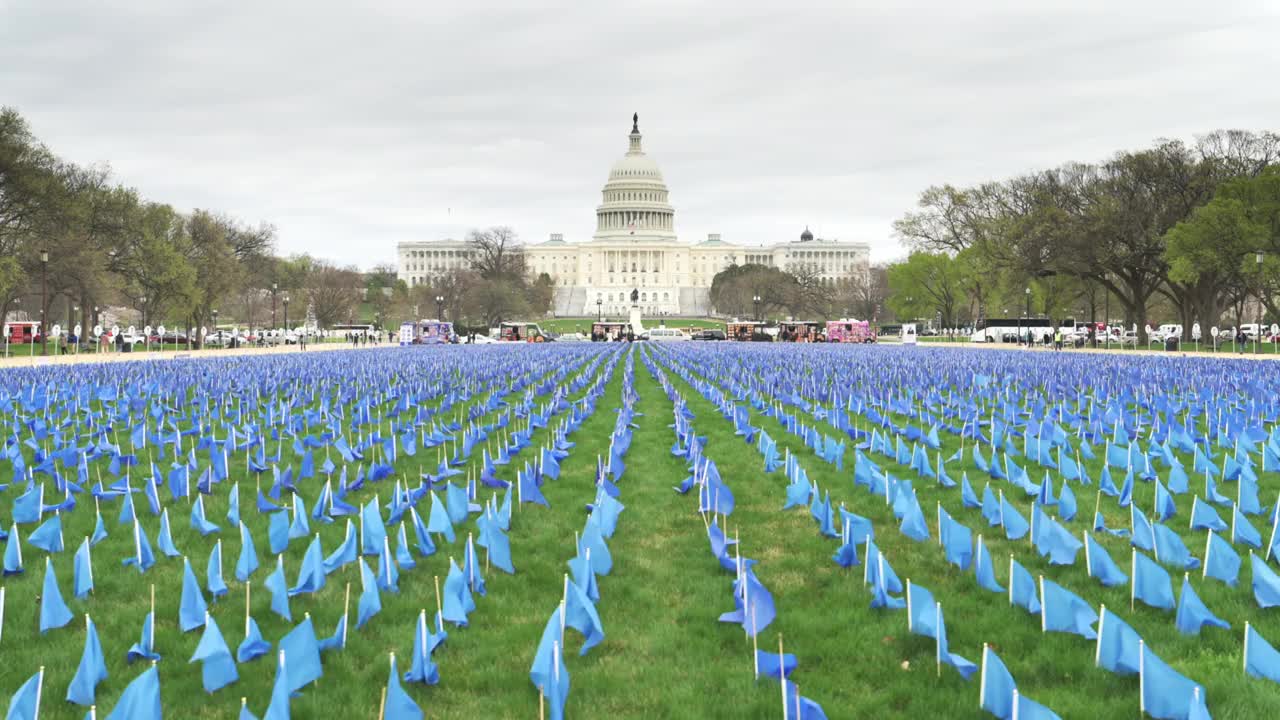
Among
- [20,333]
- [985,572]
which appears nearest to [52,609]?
[985,572]

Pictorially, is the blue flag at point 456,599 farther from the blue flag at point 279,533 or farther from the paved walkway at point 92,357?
the paved walkway at point 92,357

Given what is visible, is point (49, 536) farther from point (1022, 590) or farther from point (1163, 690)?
point (1163, 690)

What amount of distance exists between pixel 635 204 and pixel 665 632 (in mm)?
188631

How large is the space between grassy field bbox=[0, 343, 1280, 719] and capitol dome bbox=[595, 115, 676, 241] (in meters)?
185

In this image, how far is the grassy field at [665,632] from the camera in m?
4.32

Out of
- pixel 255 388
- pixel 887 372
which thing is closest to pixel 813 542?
pixel 255 388

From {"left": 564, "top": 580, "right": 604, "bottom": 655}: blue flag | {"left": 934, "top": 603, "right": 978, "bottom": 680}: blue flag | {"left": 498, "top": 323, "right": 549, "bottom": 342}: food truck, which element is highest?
{"left": 498, "top": 323, "right": 549, "bottom": 342}: food truck

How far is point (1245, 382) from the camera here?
2102cm

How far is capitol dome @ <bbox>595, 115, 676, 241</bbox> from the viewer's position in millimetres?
191500

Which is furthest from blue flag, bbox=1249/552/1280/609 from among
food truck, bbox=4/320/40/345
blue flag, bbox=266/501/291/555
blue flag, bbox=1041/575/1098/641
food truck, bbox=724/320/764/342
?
food truck, bbox=724/320/764/342

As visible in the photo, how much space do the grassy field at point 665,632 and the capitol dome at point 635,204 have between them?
18504 cm

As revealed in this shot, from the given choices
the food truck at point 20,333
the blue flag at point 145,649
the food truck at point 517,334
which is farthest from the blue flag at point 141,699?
the food truck at point 517,334

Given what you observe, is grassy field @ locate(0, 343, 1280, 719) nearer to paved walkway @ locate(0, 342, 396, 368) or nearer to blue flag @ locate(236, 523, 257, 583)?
blue flag @ locate(236, 523, 257, 583)

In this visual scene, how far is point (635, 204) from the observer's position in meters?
192
